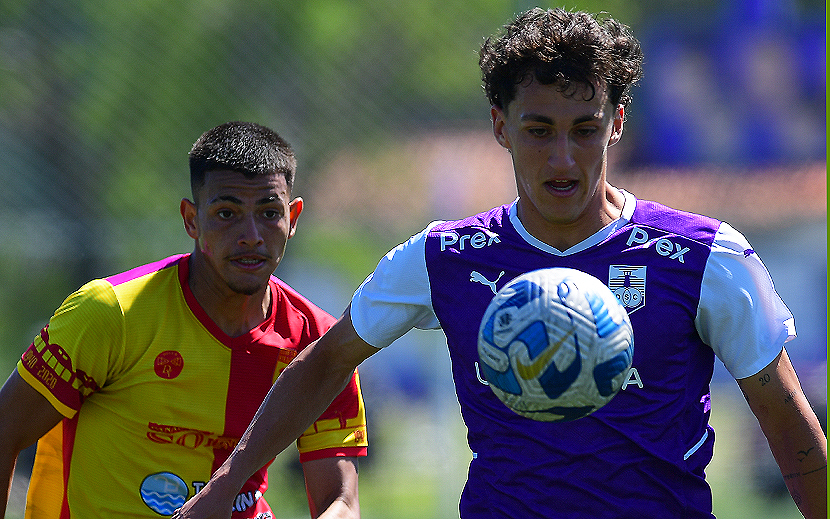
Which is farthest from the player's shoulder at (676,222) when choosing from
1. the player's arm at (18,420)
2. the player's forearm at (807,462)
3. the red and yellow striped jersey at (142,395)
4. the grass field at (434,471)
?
the grass field at (434,471)

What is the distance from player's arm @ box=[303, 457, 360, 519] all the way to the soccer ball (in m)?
1.42

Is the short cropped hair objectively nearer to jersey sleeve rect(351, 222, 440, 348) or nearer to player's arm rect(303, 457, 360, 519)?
jersey sleeve rect(351, 222, 440, 348)

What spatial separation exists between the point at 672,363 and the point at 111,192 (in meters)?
5.04

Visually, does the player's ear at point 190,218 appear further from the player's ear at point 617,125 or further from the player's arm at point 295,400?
the player's ear at point 617,125

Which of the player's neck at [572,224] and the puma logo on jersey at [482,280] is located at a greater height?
the player's neck at [572,224]

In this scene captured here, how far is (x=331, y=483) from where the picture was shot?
12.2 feet

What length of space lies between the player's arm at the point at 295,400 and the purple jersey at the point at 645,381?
1.57 feet

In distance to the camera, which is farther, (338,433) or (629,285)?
(338,433)

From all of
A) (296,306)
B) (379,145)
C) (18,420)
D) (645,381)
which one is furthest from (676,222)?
(379,145)

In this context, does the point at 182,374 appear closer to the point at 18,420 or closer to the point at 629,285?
the point at 18,420

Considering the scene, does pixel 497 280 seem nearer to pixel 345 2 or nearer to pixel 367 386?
pixel 367 386

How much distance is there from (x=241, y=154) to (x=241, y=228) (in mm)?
308

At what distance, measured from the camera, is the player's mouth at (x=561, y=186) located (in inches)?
108

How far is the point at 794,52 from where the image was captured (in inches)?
252
